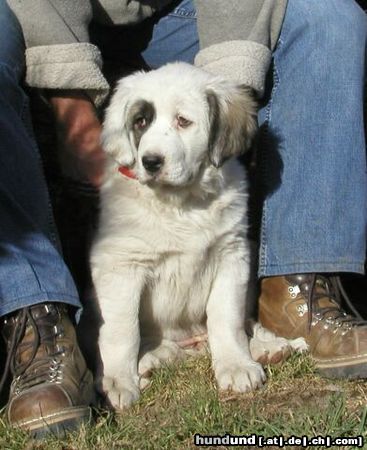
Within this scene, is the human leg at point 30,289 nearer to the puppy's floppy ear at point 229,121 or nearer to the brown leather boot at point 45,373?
the brown leather boot at point 45,373

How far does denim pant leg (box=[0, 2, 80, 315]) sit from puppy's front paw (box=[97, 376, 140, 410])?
0.39 m

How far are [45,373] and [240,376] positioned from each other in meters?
0.84

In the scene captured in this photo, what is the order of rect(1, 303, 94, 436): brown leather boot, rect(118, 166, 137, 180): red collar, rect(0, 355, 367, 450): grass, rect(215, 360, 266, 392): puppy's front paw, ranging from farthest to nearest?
rect(118, 166, 137, 180): red collar < rect(215, 360, 266, 392): puppy's front paw < rect(1, 303, 94, 436): brown leather boot < rect(0, 355, 367, 450): grass

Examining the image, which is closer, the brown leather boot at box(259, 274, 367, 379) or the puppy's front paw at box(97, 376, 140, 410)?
the puppy's front paw at box(97, 376, 140, 410)

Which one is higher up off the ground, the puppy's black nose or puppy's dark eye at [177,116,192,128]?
puppy's dark eye at [177,116,192,128]

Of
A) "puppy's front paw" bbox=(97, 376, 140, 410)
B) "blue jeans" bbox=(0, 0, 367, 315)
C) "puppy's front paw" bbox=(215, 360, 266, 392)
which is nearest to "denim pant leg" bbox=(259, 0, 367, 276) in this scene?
"blue jeans" bbox=(0, 0, 367, 315)

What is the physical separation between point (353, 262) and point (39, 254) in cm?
154

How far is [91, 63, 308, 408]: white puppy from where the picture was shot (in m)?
3.87

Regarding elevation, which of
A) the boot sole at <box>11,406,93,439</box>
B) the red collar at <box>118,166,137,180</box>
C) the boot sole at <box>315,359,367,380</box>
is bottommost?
the boot sole at <box>315,359,367,380</box>

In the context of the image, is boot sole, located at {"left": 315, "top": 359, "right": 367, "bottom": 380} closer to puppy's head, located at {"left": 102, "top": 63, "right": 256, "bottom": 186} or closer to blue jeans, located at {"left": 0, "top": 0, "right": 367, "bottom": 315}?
blue jeans, located at {"left": 0, "top": 0, "right": 367, "bottom": 315}

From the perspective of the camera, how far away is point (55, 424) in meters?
3.25

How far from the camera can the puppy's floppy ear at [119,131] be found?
13.4 ft

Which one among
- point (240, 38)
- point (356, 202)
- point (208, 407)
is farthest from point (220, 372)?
point (240, 38)

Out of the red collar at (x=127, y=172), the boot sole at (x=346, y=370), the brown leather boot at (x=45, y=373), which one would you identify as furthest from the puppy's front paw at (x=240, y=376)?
the red collar at (x=127, y=172)
